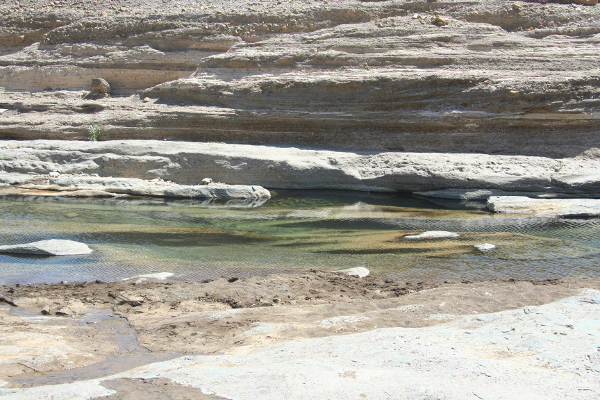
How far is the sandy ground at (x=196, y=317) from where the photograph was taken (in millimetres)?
3744

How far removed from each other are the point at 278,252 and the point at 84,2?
19.0 meters

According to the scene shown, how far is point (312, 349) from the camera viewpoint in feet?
12.9

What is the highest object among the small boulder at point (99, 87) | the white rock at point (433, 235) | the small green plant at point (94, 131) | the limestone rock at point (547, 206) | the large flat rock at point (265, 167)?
the small boulder at point (99, 87)

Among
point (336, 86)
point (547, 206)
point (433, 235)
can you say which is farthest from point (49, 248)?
point (336, 86)

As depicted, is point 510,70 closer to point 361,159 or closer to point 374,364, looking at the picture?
point 361,159

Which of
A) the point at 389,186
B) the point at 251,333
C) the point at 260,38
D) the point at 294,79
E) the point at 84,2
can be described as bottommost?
the point at 389,186

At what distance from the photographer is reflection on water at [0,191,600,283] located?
720 cm

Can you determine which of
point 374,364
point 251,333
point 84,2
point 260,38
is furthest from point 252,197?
point 84,2

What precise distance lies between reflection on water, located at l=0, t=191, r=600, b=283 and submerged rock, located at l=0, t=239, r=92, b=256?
0.20 metres

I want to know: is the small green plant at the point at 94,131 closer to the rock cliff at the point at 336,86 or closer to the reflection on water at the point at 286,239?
the rock cliff at the point at 336,86

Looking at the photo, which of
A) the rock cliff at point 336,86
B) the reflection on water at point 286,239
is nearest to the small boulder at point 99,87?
the rock cliff at point 336,86

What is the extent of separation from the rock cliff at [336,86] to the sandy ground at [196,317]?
8208mm

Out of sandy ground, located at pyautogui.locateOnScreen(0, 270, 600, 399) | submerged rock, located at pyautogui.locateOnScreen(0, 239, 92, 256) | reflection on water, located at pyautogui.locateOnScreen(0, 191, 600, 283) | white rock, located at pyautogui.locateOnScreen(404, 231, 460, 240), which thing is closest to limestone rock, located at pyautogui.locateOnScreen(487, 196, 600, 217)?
reflection on water, located at pyautogui.locateOnScreen(0, 191, 600, 283)

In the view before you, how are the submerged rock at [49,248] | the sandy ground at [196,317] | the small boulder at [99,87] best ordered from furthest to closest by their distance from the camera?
the small boulder at [99,87]
the submerged rock at [49,248]
the sandy ground at [196,317]
